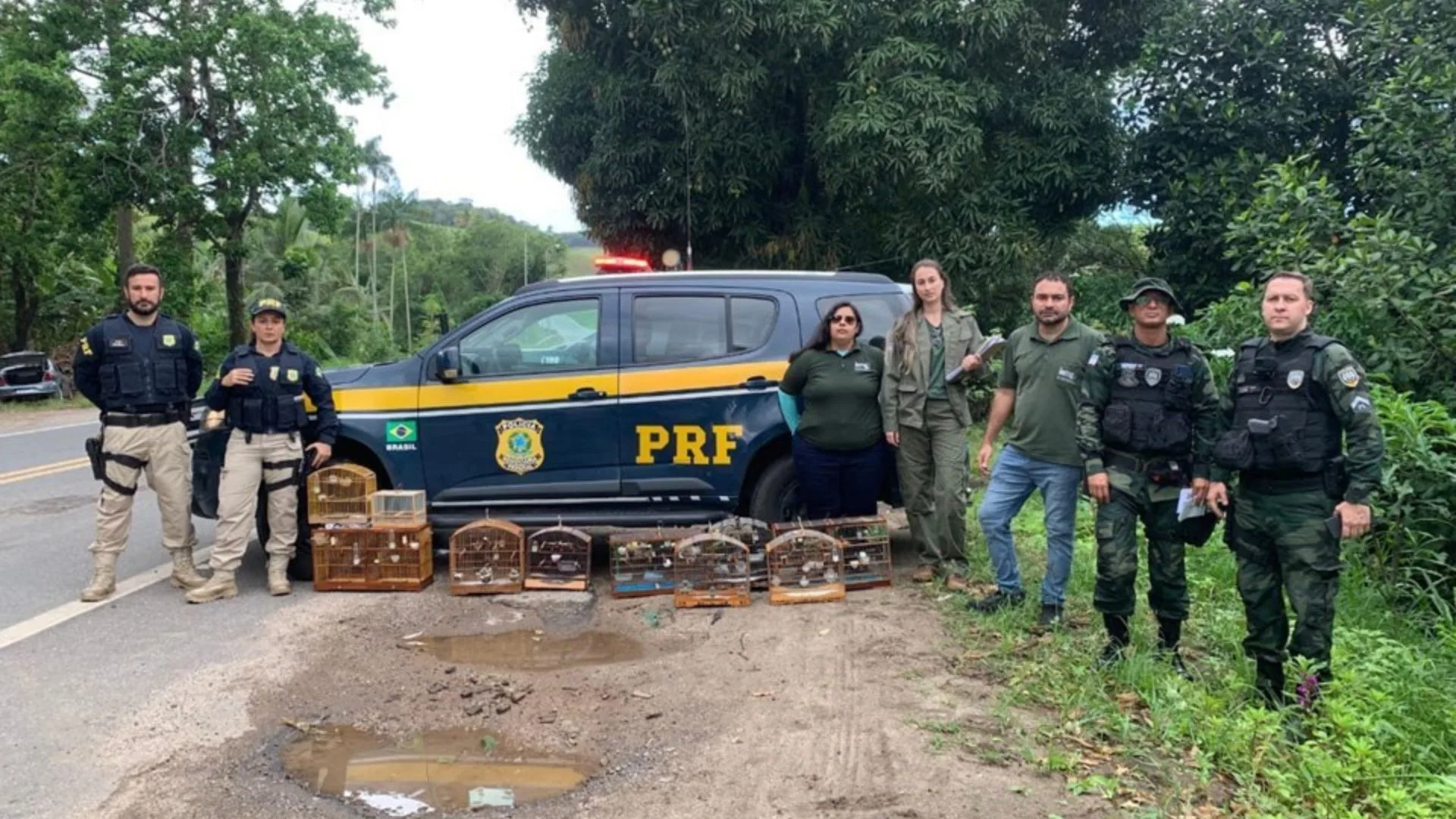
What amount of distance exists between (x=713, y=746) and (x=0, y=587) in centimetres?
497

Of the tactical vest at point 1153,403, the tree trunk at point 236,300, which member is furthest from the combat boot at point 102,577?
the tree trunk at point 236,300

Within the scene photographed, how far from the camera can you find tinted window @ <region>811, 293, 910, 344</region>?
21.2 feet

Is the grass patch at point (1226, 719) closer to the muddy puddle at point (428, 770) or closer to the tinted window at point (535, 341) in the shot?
the muddy puddle at point (428, 770)

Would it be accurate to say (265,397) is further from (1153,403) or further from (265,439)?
(1153,403)

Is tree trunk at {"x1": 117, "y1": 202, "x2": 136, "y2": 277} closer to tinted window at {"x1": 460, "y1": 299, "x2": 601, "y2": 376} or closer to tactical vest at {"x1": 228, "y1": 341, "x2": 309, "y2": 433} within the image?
tactical vest at {"x1": 228, "y1": 341, "x2": 309, "y2": 433}

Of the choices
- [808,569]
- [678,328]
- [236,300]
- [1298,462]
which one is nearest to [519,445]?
[678,328]

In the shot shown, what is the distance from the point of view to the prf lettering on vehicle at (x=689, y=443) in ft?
20.5

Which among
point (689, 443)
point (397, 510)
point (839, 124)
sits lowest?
point (397, 510)

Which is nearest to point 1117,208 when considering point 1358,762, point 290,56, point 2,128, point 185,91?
point 1358,762

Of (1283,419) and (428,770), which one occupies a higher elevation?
(1283,419)

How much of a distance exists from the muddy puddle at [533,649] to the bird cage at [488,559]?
24.6 inches

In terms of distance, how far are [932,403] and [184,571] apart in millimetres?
4488

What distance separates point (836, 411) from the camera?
5.90 m

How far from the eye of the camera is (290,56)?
20.0 meters
